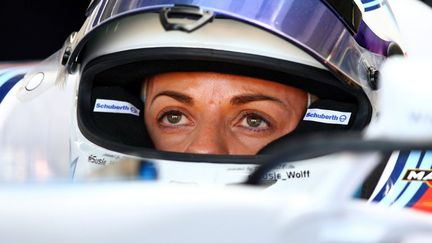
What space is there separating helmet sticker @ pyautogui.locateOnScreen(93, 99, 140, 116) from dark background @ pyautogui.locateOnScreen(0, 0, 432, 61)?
1843mm

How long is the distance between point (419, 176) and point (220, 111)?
37 cm

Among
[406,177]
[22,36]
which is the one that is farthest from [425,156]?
[22,36]

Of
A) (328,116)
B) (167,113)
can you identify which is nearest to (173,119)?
(167,113)

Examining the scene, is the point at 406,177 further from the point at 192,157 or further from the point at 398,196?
the point at 192,157

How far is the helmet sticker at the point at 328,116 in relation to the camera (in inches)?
53.5

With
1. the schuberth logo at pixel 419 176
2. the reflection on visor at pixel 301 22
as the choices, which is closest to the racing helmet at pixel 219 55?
the reflection on visor at pixel 301 22

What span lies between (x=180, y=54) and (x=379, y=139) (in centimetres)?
68

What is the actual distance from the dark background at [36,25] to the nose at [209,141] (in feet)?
6.71

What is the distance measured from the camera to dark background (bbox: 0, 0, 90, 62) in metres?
3.25

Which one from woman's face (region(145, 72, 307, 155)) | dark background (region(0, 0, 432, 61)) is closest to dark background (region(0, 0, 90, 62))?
dark background (region(0, 0, 432, 61))

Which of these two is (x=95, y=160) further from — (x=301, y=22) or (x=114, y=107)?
(x=301, y=22)

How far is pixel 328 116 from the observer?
138 centimetres

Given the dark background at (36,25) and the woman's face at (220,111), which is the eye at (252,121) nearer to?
the woman's face at (220,111)

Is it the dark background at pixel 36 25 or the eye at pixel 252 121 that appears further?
the dark background at pixel 36 25
